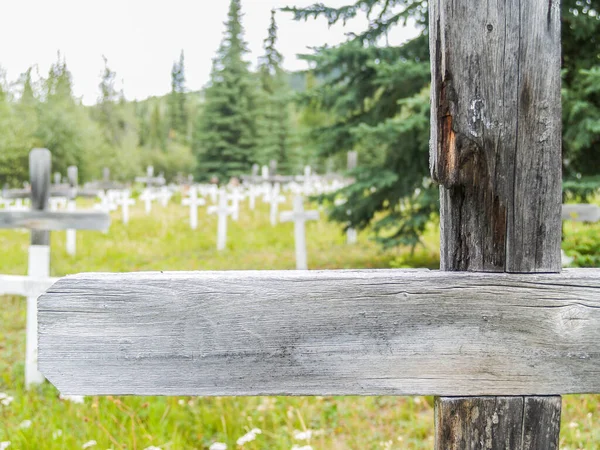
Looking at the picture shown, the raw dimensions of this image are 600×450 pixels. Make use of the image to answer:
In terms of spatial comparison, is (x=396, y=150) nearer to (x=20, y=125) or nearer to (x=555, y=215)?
(x=555, y=215)

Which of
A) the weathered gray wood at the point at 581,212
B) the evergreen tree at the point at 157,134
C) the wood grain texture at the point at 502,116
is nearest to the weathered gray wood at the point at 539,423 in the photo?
the wood grain texture at the point at 502,116

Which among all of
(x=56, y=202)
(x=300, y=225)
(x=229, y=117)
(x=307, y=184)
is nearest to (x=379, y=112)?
(x=300, y=225)

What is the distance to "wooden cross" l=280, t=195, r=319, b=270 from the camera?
8828 mm

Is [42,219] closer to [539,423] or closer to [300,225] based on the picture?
[300,225]

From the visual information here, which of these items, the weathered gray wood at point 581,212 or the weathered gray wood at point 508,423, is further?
the weathered gray wood at point 581,212

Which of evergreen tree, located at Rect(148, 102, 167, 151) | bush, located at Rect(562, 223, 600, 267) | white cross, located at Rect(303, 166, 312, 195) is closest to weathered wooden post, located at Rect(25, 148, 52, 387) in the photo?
bush, located at Rect(562, 223, 600, 267)

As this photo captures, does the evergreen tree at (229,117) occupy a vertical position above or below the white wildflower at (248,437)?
above

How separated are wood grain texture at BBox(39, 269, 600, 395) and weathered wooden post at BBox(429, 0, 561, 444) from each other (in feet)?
0.19

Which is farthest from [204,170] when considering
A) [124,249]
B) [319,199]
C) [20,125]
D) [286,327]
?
[286,327]

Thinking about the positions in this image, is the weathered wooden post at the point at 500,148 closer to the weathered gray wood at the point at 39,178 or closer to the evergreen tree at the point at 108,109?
the weathered gray wood at the point at 39,178

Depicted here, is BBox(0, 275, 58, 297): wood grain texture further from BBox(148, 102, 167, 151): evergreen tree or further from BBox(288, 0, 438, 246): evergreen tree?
BBox(148, 102, 167, 151): evergreen tree

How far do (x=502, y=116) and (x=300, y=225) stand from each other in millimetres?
7888

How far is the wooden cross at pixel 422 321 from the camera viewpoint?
1178 mm

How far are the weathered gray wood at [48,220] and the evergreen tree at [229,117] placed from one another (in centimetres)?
2782
